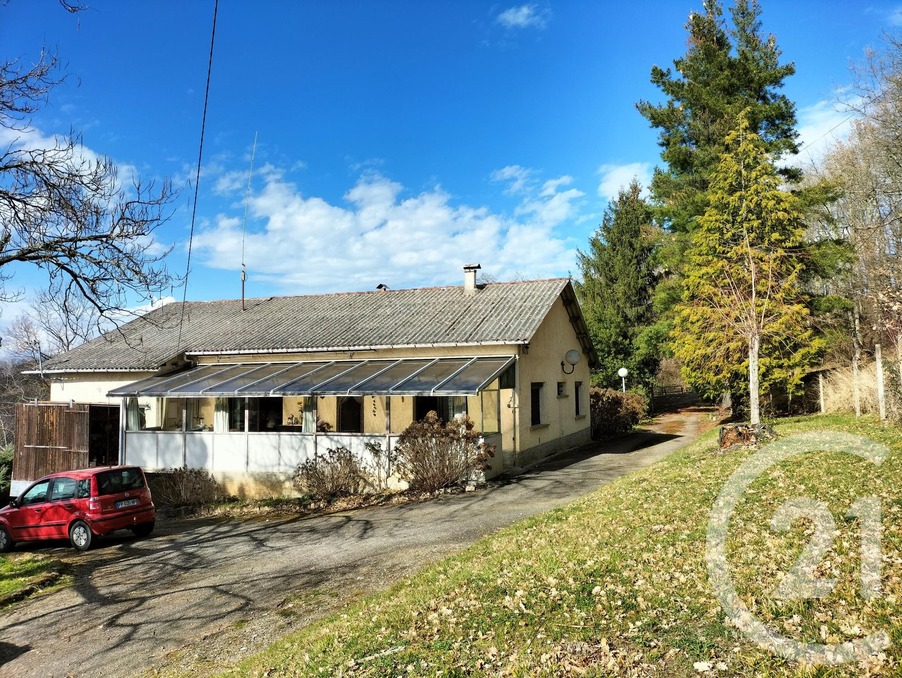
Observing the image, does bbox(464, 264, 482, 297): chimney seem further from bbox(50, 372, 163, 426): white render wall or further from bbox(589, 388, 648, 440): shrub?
bbox(50, 372, 163, 426): white render wall

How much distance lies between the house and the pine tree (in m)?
4.72

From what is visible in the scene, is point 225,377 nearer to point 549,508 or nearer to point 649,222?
point 549,508

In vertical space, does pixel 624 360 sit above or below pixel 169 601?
above

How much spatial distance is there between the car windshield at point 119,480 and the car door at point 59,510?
1.93 feet

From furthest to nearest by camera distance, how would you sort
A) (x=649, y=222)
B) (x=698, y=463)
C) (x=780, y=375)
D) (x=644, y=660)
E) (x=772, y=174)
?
(x=649, y=222) → (x=772, y=174) → (x=780, y=375) → (x=698, y=463) → (x=644, y=660)

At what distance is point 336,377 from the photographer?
15711mm

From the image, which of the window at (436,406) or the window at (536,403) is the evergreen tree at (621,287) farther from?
the window at (436,406)

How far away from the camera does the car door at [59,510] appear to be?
12141mm

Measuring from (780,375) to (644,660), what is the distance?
19320 mm

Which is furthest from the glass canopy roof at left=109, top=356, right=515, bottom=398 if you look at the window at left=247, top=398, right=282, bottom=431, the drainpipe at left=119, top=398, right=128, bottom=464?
the window at left=247, top=398, right=282, bottom=431

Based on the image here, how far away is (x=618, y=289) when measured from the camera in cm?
3447

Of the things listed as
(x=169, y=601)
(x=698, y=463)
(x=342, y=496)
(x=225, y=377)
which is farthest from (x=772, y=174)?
(x=169, y=601)

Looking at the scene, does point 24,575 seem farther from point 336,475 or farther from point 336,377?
point 336,377

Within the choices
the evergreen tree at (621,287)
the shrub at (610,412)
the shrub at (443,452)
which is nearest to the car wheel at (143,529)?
the shrub at (443,452)
